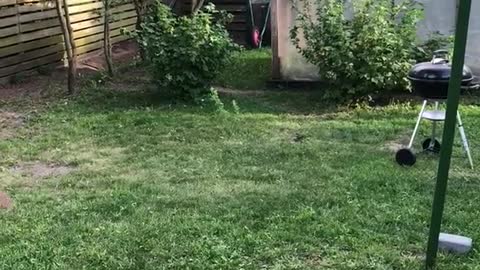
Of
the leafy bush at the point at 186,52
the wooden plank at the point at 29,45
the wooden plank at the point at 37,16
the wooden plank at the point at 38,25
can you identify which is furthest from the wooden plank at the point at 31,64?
the leafy bush at the point at 186,52

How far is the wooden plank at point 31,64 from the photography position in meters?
8.04

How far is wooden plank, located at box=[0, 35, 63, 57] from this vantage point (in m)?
8.04

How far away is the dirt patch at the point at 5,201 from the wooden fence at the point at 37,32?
395cm

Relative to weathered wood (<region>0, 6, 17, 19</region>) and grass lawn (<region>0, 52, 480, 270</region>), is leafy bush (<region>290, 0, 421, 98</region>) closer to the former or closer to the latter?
grass lawn (<region>0, 52, 480, 270</region>)

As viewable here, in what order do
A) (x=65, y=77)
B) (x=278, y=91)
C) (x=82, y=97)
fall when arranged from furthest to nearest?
(x=65, y=77)
(x=278, y=91)
(x=82, y=97)

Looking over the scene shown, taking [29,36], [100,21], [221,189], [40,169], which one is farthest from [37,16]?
[221,189]

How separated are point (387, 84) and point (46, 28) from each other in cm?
463

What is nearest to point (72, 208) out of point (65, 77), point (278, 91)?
point (278, 91)

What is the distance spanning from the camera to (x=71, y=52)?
746 cm

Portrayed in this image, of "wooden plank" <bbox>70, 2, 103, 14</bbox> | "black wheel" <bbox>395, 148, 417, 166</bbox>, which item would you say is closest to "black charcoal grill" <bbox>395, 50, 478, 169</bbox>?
"black wheel" <bbox>395, 148, 417, 166</bbox>

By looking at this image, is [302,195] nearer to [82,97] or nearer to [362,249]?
[362,249]

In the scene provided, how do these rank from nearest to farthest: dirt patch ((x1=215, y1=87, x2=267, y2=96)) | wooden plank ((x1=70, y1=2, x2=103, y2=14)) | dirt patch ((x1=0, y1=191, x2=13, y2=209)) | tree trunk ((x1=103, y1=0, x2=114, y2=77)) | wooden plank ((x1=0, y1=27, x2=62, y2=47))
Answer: dirt patch ((x1=0, y1=191, x2=13, y2=209))
dirt patch ((x1=215, y1=87, x2=267, y2=96))
tree trunk ((x1=103, y1=0, x2=114, y2=77))
wooden plank ((x1=0, y1=27, x2=62, y2=47))
wooden plank ((x1=70, y1=2, x2=103, y2=14))

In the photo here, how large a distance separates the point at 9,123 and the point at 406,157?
3.68m

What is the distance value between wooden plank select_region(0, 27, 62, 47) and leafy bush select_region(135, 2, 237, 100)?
186cm
